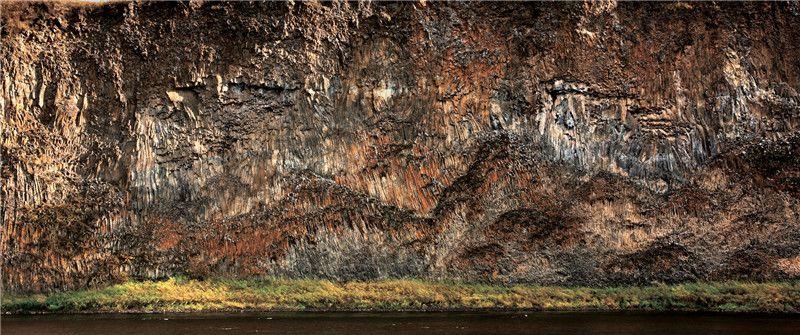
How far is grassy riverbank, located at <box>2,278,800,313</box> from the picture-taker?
1064 inches

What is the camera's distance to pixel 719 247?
2844 cm

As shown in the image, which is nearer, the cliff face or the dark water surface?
the dark water surface

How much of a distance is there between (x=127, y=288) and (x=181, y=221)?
9.86 feet

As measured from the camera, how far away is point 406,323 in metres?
23.0

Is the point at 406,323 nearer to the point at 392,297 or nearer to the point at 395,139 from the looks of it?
the point at 392,297

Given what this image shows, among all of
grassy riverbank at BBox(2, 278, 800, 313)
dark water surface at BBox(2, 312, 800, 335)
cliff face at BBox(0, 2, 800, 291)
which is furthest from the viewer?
cliff face at BBox(0, 2, 800, 291)

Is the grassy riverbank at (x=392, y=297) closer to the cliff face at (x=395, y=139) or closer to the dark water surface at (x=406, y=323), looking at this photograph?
the cliff face at (x=395, y=139)

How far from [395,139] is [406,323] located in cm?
907

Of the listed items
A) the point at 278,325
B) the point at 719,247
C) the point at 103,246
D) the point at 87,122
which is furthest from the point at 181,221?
the point at 719,247

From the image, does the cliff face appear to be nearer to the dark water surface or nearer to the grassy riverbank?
the grassy riverbank

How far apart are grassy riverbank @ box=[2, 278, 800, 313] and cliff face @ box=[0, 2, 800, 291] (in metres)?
0.64

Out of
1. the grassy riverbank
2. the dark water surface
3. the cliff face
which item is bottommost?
the dark water surface

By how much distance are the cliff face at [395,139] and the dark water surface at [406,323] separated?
11.2ft

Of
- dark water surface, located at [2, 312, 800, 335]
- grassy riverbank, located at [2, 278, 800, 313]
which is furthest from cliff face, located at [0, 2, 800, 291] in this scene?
dark water surface, located at [2, 312, 800, 335]
